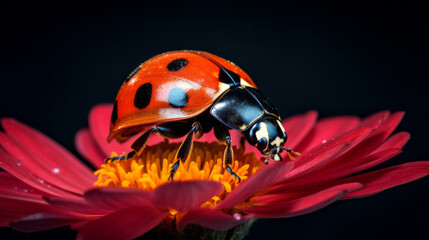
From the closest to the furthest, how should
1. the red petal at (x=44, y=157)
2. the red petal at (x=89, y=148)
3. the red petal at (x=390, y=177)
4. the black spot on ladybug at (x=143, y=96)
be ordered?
the red petal at (x=390, y=177) < the black spot on ladybug at (x=143, y=96) < the red petal at (x=44, y=157) < the red petal at (x=89, y=148)

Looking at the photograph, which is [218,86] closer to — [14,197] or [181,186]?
[181,186]

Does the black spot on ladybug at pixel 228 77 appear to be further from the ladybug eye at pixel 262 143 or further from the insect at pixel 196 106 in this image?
the ladybug eye at pixel 262 143

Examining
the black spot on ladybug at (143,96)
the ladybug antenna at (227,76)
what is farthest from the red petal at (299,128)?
the black spot on ladybug at (143,96)

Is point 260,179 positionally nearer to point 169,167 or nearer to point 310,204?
point 310,204

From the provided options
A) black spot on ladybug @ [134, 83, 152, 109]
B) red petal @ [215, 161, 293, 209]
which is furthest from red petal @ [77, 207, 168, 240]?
black spot on ladybug @ [134, 83, 152, 109]

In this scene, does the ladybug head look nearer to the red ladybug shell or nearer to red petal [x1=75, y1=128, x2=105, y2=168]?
the red ladybug shell
